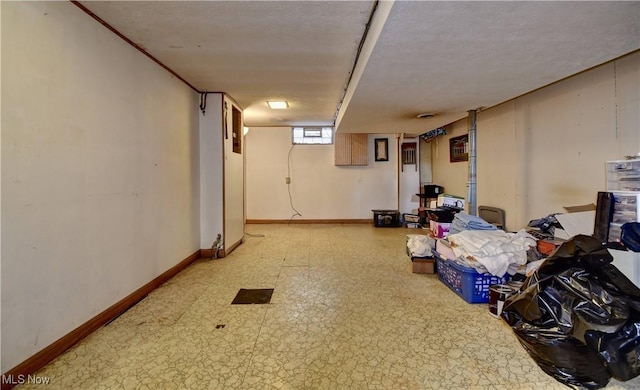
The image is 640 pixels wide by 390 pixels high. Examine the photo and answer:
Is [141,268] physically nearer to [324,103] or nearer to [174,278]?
[174,278]

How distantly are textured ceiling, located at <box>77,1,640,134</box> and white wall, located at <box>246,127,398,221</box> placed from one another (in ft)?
10.1

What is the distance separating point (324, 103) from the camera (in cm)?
431

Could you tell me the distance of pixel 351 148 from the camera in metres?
6.24

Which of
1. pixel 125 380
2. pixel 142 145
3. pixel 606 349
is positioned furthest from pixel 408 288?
pixel 142 145

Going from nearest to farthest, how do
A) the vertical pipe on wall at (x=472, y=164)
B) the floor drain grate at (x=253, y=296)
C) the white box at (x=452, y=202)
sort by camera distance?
1. the floor drain grate at (x=253, y=296)
2. the vertical pipe on wall at (x=472, y=164)
3. the white box at (x=452, y=202)

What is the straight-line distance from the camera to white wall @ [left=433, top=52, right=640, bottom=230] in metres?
2.26

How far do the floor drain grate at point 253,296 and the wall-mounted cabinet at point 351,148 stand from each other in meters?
4.17

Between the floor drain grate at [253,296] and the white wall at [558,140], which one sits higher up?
the white wall at [558,140]

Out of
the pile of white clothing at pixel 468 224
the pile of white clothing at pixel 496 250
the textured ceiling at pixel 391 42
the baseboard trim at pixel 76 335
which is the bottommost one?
the baseboard trim at pixel 76 335

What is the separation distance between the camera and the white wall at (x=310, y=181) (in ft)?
21.0

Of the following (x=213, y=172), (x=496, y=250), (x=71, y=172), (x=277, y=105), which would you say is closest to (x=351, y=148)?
(x=277, y=105)

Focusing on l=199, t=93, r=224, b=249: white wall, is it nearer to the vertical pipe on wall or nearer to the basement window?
the basement window

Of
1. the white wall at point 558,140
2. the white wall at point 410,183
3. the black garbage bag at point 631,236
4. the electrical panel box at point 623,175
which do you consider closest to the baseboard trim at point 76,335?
the black garbage bag at point 631,236

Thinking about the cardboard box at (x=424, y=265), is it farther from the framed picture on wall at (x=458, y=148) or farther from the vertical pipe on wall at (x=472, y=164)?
the framed picture on wall at (x=458, y=148)
